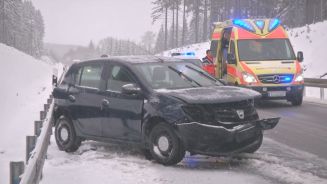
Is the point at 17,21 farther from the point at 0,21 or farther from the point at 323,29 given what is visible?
the point at 323,29

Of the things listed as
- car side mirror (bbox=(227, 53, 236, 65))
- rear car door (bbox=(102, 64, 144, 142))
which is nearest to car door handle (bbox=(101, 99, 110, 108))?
rear car door (bbox=(102, 64, 144, 142))

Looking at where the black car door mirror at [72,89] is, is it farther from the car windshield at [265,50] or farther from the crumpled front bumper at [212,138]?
the car windshield at [265,50]

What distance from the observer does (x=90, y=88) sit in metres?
9.79

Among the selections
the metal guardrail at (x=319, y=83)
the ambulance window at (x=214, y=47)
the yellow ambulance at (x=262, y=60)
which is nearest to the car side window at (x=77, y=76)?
the yellow ambulance at (x=262, y=60)

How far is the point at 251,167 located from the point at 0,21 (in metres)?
98.1

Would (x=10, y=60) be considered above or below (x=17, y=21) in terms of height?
below

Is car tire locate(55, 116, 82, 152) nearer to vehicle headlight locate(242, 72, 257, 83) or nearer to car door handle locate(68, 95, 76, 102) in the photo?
car door handle locate(68, 95, 76, 102)

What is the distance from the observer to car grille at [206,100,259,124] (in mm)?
8016

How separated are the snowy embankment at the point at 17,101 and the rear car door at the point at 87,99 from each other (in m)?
1.58

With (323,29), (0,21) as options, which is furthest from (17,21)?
(323,29)

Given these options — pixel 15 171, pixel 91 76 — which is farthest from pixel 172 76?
pixel 15 171

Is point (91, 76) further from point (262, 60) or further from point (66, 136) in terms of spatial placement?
point (262, 60)

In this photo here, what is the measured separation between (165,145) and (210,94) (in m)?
1.00

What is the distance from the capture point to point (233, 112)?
26.8ft
